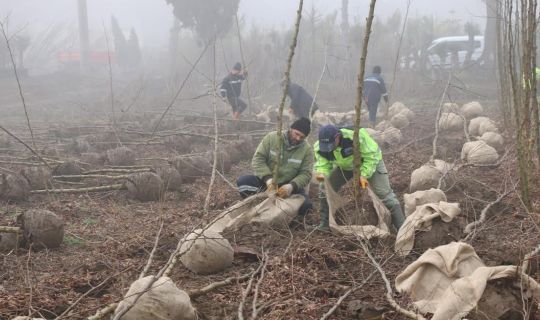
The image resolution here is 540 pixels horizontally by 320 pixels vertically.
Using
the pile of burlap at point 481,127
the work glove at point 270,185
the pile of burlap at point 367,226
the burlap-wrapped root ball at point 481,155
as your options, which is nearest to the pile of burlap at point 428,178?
the burlap-wrapped root ball at point 481,155

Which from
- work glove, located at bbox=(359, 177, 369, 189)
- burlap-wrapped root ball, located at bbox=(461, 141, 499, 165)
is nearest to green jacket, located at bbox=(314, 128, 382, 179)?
work glove, located at bbox=(359, 177, 369, 189)

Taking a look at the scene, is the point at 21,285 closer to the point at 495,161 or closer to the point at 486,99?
the point at 495,161

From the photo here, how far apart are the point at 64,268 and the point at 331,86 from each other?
15616 millimetres

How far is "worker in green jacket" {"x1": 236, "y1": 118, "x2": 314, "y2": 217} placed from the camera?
19.0 feet

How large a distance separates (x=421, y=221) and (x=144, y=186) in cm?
369

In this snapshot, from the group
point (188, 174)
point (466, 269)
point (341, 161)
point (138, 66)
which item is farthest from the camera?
point (138, 66)

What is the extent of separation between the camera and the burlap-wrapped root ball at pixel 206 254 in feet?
14.1

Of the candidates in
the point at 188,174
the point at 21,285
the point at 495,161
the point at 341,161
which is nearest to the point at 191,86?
the point at 188,174

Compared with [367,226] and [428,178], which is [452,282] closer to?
[367,226]

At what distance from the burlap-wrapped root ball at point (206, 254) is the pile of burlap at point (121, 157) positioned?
446 cm

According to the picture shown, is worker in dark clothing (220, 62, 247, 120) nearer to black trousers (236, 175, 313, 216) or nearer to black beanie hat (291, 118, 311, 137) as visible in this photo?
black trousers (236, 175, 313, 216)

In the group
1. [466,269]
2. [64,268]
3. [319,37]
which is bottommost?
[64,268]

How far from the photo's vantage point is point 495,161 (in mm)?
7684

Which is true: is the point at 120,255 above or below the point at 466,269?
below
